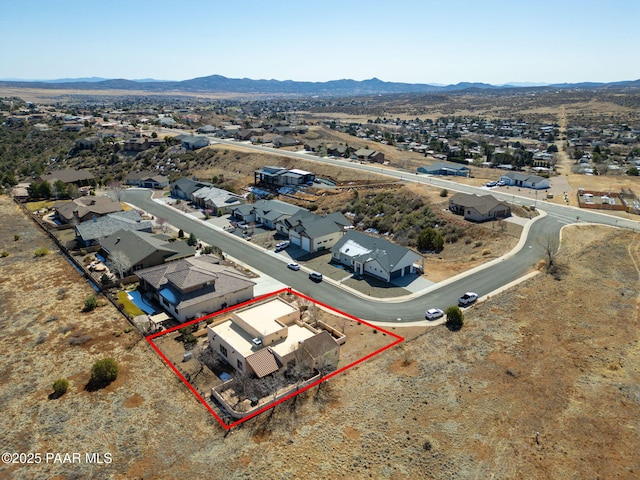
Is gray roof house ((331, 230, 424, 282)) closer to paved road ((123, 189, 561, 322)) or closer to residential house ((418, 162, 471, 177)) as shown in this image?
paved road ((123, 189, 561, 322))

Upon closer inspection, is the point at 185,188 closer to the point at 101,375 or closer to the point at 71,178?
the point at 71,178

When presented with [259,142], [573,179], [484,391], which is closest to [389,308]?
[484,391]

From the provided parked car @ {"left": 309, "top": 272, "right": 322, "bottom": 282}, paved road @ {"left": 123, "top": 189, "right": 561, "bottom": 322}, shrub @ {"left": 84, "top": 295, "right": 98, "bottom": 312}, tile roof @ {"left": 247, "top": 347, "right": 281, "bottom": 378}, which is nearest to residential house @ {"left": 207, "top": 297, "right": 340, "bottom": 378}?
tile roof @ {"left": 247, "top": 347, "right": 281, "bottom": 378}

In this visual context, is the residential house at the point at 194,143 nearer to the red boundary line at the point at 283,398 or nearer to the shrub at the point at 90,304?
the shrub at the point at 90,304

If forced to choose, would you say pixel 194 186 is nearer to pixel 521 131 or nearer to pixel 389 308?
pixel 389 308

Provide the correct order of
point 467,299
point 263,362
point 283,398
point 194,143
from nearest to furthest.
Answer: point 283,398 < point 263,362 < point 467,299 < point 194,143

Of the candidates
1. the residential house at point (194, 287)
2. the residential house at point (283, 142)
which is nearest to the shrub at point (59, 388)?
the residential house at point (194, 287)

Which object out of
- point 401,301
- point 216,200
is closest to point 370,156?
point 216,200
